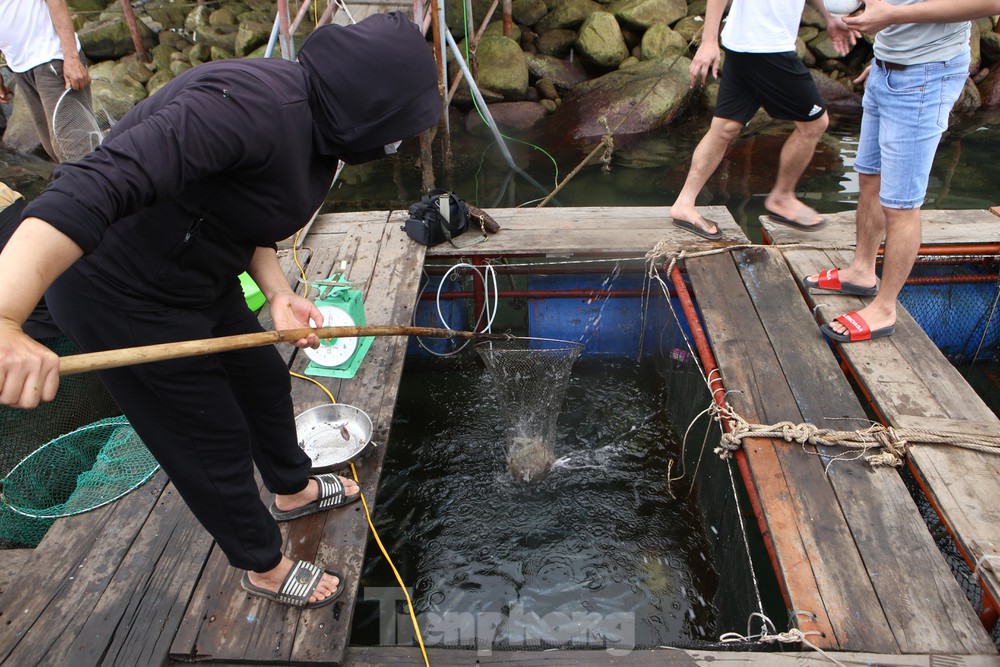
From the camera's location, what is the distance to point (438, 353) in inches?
208

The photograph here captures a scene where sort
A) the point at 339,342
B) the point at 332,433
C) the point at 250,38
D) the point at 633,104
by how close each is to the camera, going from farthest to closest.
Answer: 1. the point at 250,38
2. the point at 633,104
3. the point at 339,342
4. the point at 332,433

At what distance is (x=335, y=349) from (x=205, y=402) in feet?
5.99

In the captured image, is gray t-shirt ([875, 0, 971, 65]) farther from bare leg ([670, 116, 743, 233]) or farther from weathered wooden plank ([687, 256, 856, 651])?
weathered wooden plank ([687, 256, 856, 651])

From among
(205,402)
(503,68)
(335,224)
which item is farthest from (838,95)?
(205,402)

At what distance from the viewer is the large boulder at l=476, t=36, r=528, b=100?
420 inches

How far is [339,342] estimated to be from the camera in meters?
3.83

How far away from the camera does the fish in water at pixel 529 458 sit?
4305 millimetres

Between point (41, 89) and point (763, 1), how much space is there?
5.49 meters

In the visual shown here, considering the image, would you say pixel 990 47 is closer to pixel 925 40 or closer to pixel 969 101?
pixel 969 101

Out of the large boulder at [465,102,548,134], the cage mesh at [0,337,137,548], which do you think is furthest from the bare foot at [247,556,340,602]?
the large boulder at [465,102,548,134]

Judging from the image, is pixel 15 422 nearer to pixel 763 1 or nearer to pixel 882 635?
pixel 882 635

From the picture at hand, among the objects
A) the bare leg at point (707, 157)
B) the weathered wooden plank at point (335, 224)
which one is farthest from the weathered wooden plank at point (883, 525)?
the weathered wooden plank at point (335, 224)

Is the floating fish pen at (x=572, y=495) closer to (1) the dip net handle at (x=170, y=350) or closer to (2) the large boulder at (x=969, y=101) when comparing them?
(1) the dip net handle at (x=170, y=350)

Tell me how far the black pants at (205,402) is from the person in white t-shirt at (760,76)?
3422 millimetres
